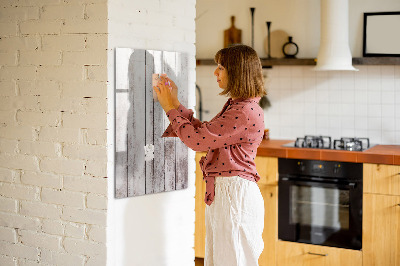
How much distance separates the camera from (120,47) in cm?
274

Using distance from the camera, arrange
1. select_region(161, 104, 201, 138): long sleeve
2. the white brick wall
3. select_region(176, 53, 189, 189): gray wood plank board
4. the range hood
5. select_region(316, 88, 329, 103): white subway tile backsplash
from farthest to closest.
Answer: select_region(316, 88, 329, 103): white subway tile backsplash
the range hood
select_region(176, 53, 189, 189): gray wood plank board
select_region(161, 104, 201, 138): long sleeve
the white brick wall

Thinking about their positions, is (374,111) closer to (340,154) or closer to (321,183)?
(340,154)

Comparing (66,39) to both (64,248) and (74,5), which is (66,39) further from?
(64,248)

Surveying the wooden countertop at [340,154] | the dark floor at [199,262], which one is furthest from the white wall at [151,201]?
the dark floor at [199,262]

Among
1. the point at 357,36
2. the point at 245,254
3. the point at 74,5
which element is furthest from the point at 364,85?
the point at 74,5

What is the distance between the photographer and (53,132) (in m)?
2.88

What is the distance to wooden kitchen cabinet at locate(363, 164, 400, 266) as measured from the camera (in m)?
3.80

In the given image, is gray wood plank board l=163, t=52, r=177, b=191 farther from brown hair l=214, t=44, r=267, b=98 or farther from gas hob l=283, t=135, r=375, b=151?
gas hob l=283, t=135, r=375, b=151

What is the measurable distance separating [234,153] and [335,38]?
6.48 feet

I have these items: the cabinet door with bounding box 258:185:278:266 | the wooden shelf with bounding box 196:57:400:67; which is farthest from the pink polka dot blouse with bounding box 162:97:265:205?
the wooden shelf with bounding box 196:57:400:67

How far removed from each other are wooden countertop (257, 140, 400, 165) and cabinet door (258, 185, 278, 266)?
266 millimetres

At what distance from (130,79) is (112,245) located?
2.64 feet

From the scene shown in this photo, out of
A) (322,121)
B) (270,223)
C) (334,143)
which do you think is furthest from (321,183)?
(322,121)

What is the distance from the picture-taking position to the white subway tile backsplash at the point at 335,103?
4461mm
